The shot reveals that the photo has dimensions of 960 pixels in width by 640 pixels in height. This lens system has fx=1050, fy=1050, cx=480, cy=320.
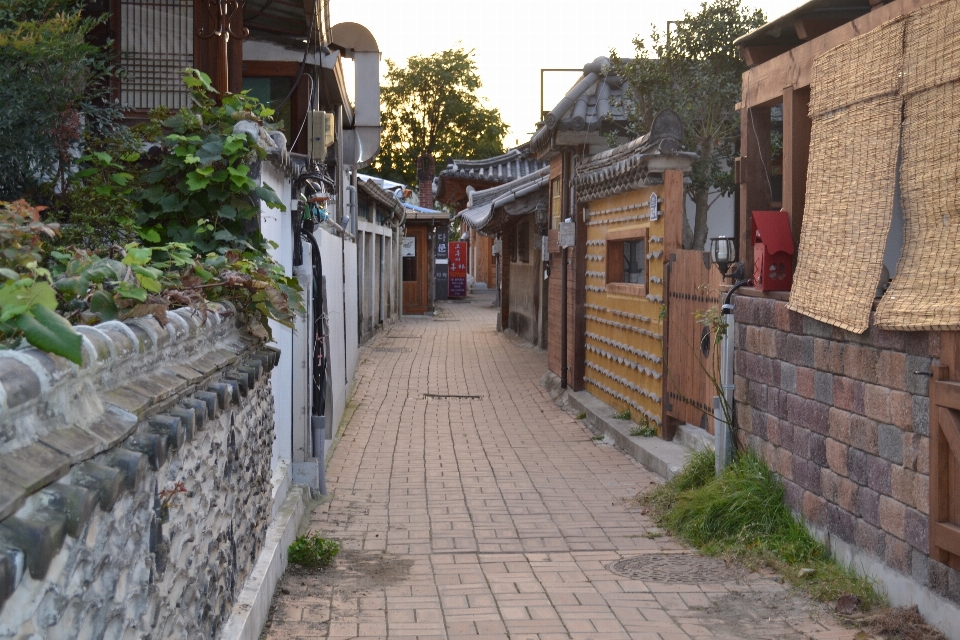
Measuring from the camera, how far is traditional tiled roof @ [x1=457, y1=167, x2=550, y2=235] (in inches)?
781

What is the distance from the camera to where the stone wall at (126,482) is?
1.92m

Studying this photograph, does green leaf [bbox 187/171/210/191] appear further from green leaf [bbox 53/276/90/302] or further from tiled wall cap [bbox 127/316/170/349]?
tiled wall cap [bbox 127/316/170/349]

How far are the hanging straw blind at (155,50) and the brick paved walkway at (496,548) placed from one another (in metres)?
3.50

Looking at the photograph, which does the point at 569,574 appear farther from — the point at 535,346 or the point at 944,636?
the point at 535,346

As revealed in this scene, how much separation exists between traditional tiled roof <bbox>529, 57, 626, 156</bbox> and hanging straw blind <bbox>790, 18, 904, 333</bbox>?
7.60 metres

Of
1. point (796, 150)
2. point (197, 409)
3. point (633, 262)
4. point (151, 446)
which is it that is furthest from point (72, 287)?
point (633, 262)

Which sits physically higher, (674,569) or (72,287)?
(72,287)

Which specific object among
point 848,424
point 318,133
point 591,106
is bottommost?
point 848,424

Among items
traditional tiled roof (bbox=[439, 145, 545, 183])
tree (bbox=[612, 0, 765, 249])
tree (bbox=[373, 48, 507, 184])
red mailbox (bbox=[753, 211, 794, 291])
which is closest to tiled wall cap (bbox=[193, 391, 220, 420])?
red mailbox (bbox=[753, 211, 794, 291])

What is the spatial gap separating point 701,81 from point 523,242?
10879 mm

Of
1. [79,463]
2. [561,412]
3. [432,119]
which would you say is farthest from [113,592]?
[432,119]

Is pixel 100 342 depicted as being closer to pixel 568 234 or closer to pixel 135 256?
pixel 135 256

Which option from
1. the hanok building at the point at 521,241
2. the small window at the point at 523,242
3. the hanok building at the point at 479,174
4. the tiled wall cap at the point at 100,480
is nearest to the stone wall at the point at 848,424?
the tiled wall cap at the point at 100,480

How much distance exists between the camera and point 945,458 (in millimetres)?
4797
